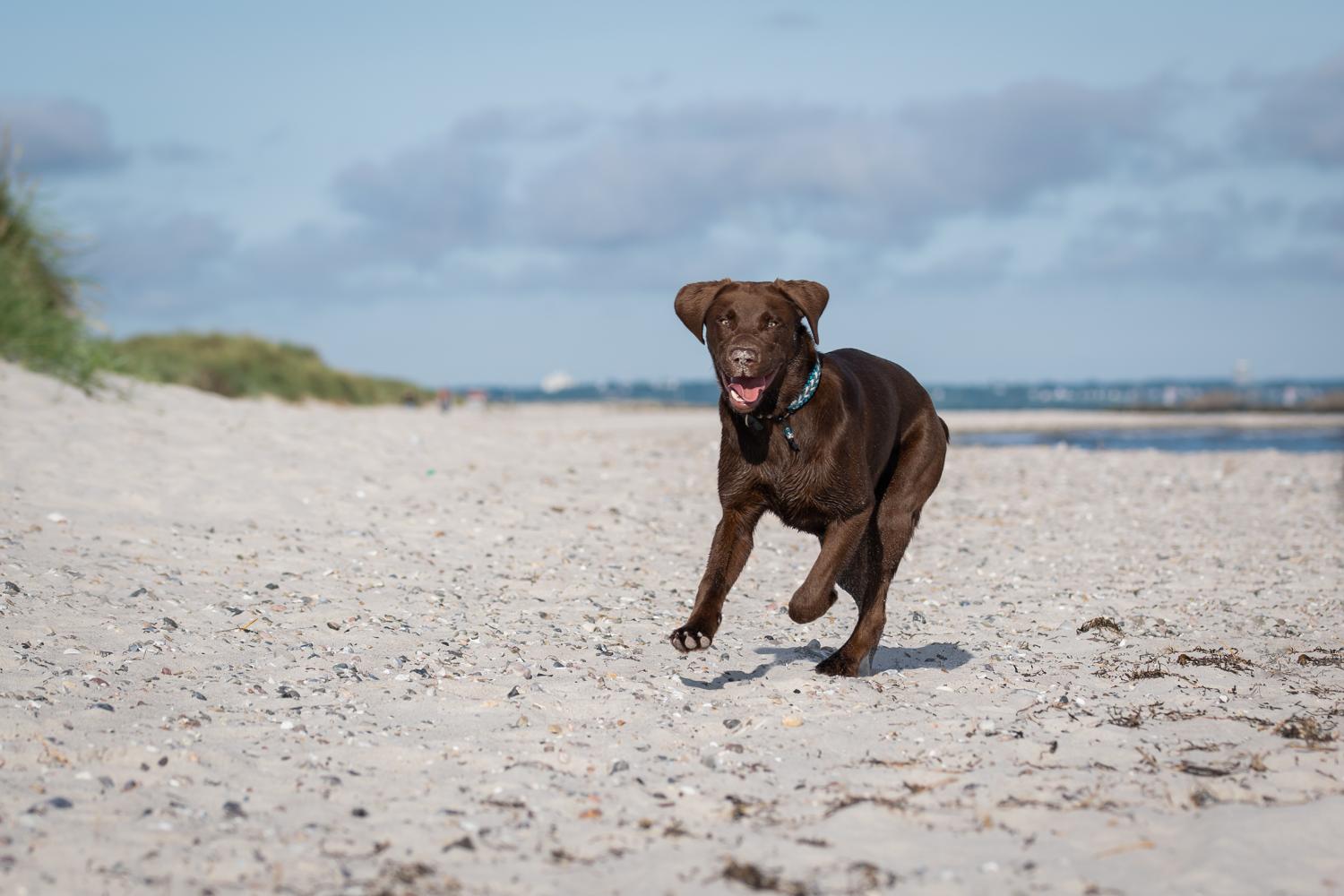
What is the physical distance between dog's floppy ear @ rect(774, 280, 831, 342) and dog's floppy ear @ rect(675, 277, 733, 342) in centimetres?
32

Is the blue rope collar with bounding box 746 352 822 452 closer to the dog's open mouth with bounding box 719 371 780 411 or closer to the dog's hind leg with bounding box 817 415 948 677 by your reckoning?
the dog's open mouth with bounding box 719 371 780 411

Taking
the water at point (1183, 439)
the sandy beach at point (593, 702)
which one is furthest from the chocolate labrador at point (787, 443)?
the water at point (1183, 439)

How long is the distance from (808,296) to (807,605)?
1532 millimetres

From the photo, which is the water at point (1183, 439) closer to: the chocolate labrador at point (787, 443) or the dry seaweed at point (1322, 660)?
the dry seaweed at point (1322, 660)

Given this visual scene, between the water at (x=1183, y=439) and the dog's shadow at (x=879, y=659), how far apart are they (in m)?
21.8

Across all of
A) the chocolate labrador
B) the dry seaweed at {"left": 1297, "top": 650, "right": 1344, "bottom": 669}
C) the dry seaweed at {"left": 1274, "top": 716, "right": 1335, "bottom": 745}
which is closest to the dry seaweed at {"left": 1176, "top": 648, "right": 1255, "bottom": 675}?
the dry seaweed at {"left": 1297, "top": 650, "right": 1344, "bottom": 669}

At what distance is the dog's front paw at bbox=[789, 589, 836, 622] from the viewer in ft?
19.6

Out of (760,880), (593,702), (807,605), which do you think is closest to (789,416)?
(807,605)

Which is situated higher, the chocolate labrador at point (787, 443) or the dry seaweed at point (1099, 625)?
the chocolate labrador at point (787, 443)

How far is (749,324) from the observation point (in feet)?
19.2

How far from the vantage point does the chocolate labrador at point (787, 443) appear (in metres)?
5.85

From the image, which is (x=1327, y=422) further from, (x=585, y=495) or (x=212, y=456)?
(x=212, y=456)

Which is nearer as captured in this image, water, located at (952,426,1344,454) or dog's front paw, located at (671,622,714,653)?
dog's front paw, located at (671,622,714,653)

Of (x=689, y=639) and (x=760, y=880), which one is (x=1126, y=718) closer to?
(x=689, y=639)
